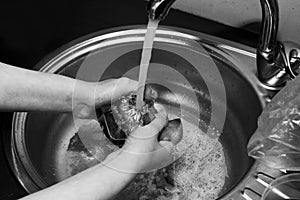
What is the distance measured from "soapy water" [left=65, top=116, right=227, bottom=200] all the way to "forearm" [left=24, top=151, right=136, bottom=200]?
0.49 ft

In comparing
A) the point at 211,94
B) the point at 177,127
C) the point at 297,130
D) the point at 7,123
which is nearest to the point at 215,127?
the point at 211,94

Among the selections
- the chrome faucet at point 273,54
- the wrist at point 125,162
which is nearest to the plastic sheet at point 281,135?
the chrome faucet at point 273,54

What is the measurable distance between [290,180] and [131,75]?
0.45 m

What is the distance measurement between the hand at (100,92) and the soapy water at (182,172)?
79mm

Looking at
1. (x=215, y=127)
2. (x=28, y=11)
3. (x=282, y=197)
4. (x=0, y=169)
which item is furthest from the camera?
(x=28, y=11)

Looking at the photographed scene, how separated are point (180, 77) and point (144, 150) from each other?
34 cm

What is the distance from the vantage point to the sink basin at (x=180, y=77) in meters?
0.88

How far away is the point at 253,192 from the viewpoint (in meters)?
0.71

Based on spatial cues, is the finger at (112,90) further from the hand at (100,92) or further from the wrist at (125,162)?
the wrist at (125,162)

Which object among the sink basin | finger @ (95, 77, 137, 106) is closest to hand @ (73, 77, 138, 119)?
finger @ (95, 77, 137, 106)

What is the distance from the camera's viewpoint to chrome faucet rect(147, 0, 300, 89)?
765 millimetres

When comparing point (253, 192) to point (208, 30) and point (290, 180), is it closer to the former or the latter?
point (290, 180)

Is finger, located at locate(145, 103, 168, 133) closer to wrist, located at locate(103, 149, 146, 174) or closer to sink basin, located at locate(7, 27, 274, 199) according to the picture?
wrist, located at locate(103, 149, 146, 174)

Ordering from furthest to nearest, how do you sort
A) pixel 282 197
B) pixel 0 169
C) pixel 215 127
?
pixel 215 127 → pixel 0 169 → pixel 282 197
